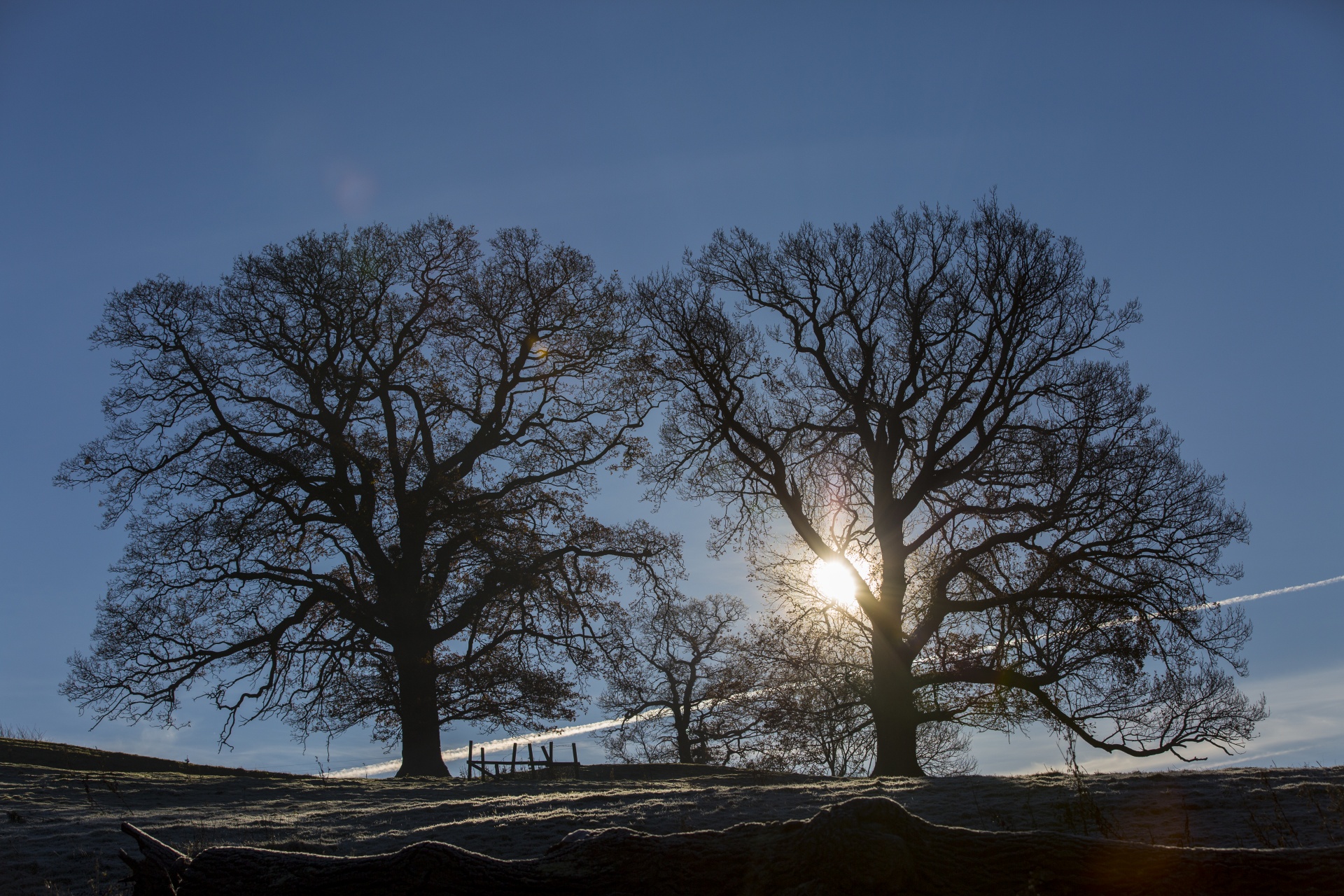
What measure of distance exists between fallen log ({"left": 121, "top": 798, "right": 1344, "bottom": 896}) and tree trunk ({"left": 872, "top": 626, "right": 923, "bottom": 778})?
1277 cm

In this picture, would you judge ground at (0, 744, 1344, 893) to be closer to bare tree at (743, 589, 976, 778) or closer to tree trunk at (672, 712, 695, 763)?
bare tree at (743, 589, 976, 778)

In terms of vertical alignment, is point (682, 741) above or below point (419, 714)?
below

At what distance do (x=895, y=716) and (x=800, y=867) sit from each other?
13415mm

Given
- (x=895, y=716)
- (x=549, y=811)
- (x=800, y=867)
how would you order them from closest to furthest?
(x=800, y=867), (x=549, y=811), (x=895, y=716)

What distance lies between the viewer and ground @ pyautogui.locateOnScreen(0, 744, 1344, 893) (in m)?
7.53

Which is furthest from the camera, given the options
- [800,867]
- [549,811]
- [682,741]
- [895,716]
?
[682,741]

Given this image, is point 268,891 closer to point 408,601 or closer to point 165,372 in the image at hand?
point 408,601

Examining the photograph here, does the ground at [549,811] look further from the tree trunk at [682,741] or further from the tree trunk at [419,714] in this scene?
the tree trunk at [682,741]

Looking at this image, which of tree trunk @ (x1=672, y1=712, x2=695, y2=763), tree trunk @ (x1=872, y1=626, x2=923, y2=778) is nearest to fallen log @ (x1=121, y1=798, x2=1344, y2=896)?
tree trunk @ (x1=872, y1=626, x2=923, y2=778)

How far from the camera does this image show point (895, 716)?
17.8 meters

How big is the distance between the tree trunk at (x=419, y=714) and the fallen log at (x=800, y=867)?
14643 mm

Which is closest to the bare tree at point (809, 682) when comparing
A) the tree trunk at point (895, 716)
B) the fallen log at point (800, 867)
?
the tree trunk at point (895, 716)

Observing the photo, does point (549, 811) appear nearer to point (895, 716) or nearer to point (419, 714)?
point (895, 716)

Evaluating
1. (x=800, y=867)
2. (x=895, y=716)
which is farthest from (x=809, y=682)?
(x=800, y=867)
